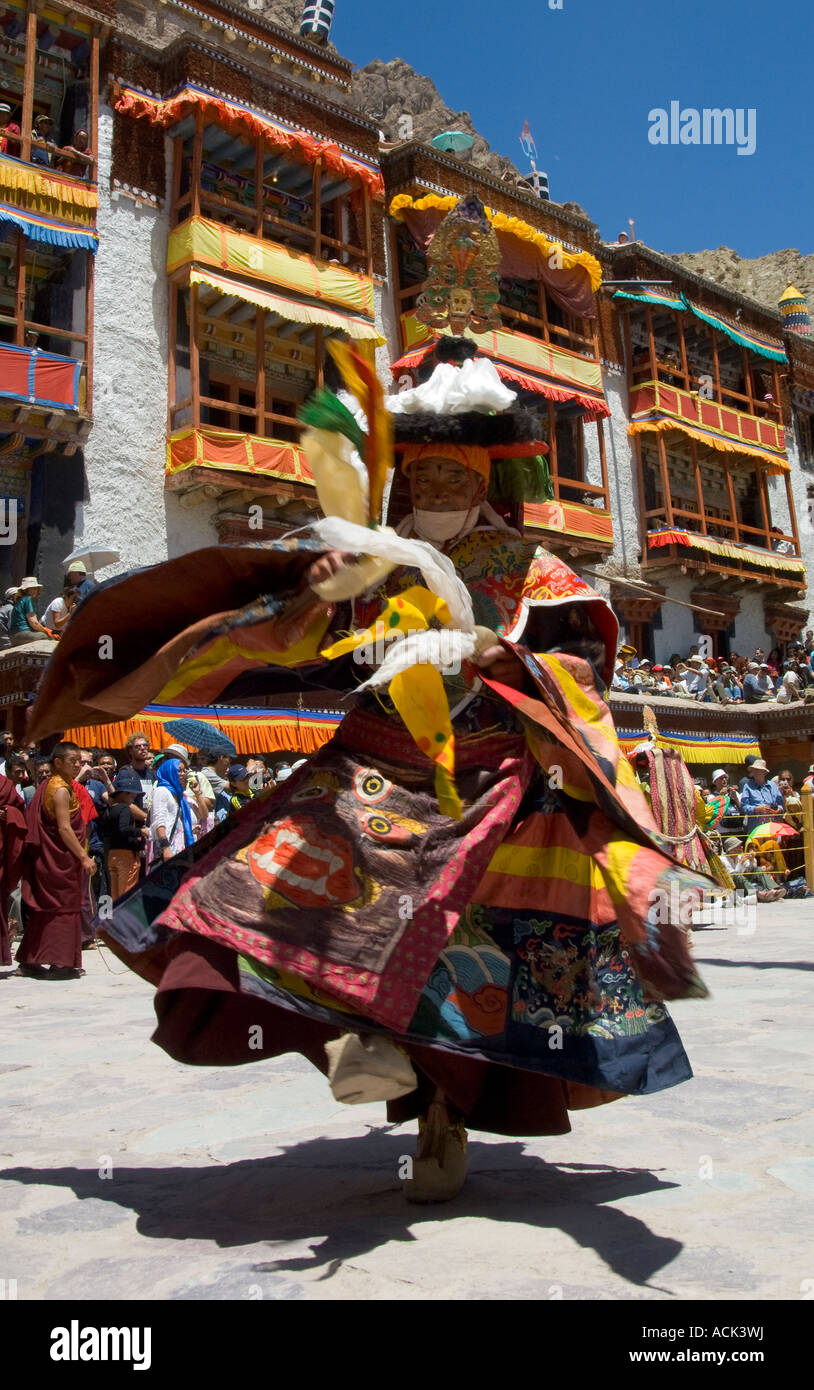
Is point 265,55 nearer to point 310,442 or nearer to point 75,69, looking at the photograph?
point 75,69

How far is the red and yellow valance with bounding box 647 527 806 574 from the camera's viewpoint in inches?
1070

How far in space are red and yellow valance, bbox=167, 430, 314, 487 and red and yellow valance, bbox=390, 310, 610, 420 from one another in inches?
180

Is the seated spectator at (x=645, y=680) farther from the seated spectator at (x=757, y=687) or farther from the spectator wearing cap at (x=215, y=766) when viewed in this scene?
the spectator wearing cap at (x=215, y=766)

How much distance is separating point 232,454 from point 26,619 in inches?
188

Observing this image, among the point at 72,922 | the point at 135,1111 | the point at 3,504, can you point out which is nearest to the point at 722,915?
the point at 72,922

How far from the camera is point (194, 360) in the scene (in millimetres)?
18281

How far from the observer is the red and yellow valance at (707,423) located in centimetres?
2761

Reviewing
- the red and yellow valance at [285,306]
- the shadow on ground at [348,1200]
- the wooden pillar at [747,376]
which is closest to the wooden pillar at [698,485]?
the wooden pillar at [747,376]

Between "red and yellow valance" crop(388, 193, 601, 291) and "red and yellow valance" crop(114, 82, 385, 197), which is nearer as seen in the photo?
"red and yellow valance" crop(114, 82, 385, 197)

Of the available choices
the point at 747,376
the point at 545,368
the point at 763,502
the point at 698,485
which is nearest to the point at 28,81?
the point at 545,368

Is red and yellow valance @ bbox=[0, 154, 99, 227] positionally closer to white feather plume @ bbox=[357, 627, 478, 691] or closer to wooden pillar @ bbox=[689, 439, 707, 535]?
wooden pillar @ bbox=[689, 439, 707, 535]

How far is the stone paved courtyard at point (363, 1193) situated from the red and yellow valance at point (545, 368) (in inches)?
758

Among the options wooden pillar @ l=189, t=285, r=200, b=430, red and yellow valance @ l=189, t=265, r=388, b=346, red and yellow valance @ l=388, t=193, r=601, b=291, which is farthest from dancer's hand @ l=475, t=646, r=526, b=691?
red and yellow valance @ l=388, t=193, r=601, b=291

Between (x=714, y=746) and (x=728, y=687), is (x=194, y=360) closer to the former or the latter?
(x=714, y=746)
